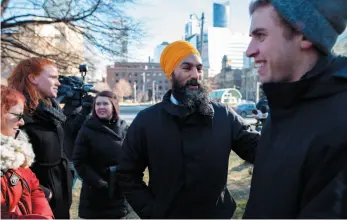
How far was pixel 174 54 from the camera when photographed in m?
2.15

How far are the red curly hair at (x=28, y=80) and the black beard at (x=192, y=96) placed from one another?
1.22m

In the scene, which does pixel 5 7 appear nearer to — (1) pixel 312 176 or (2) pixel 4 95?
(2) pixel 4 95

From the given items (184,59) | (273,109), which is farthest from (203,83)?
(273,109)

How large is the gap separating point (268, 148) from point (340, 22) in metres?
0.48

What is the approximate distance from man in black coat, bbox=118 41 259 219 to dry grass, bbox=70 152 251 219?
2.47 m

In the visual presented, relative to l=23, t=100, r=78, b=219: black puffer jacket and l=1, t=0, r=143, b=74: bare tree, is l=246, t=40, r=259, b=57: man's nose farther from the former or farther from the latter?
l=1, t=0, r=143, b=74: bare tree

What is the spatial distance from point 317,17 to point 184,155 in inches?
45.2

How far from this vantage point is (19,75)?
101 inches

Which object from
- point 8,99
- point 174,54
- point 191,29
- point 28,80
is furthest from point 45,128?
point 191,29

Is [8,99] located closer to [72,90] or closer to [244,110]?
[72,90]

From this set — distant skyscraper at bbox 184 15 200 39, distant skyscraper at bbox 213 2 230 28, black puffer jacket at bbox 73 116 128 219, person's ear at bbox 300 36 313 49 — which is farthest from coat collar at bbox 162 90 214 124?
distant skyscraper at bbox 213 2 230 28

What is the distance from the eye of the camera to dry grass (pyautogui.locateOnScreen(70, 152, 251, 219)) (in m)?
4.34

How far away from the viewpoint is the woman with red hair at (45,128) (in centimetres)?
244

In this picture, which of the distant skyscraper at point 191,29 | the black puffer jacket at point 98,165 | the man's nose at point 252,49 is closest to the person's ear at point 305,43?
the man's nose at point 252,49
